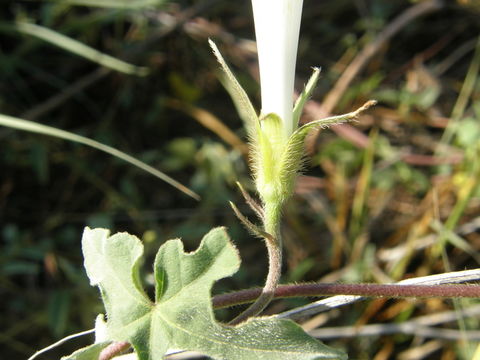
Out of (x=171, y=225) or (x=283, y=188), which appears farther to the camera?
(x=171, y=225)

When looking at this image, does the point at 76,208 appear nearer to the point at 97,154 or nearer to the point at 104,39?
the point at 97,154

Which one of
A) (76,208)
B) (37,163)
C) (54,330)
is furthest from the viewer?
(76,208)

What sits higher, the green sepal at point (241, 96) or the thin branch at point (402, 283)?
the green sepal at point (241, 96)

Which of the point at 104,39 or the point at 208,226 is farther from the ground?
the point at 104,39

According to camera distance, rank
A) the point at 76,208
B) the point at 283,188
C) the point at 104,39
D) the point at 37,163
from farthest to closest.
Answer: the point at 104,39
the point at 76,208
the point at 37,163
the point at 283,188

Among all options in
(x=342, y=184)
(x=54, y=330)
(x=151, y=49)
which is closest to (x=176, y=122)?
(x=151, y=49)

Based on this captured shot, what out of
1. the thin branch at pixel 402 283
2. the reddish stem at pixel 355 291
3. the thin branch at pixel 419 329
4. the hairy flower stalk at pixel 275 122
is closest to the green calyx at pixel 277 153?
the hairy flower stalk at pixel 275 122

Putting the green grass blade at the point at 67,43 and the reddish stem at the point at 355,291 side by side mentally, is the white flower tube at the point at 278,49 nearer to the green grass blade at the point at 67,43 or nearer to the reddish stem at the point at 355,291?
the reddish stem at the point at 355,291
